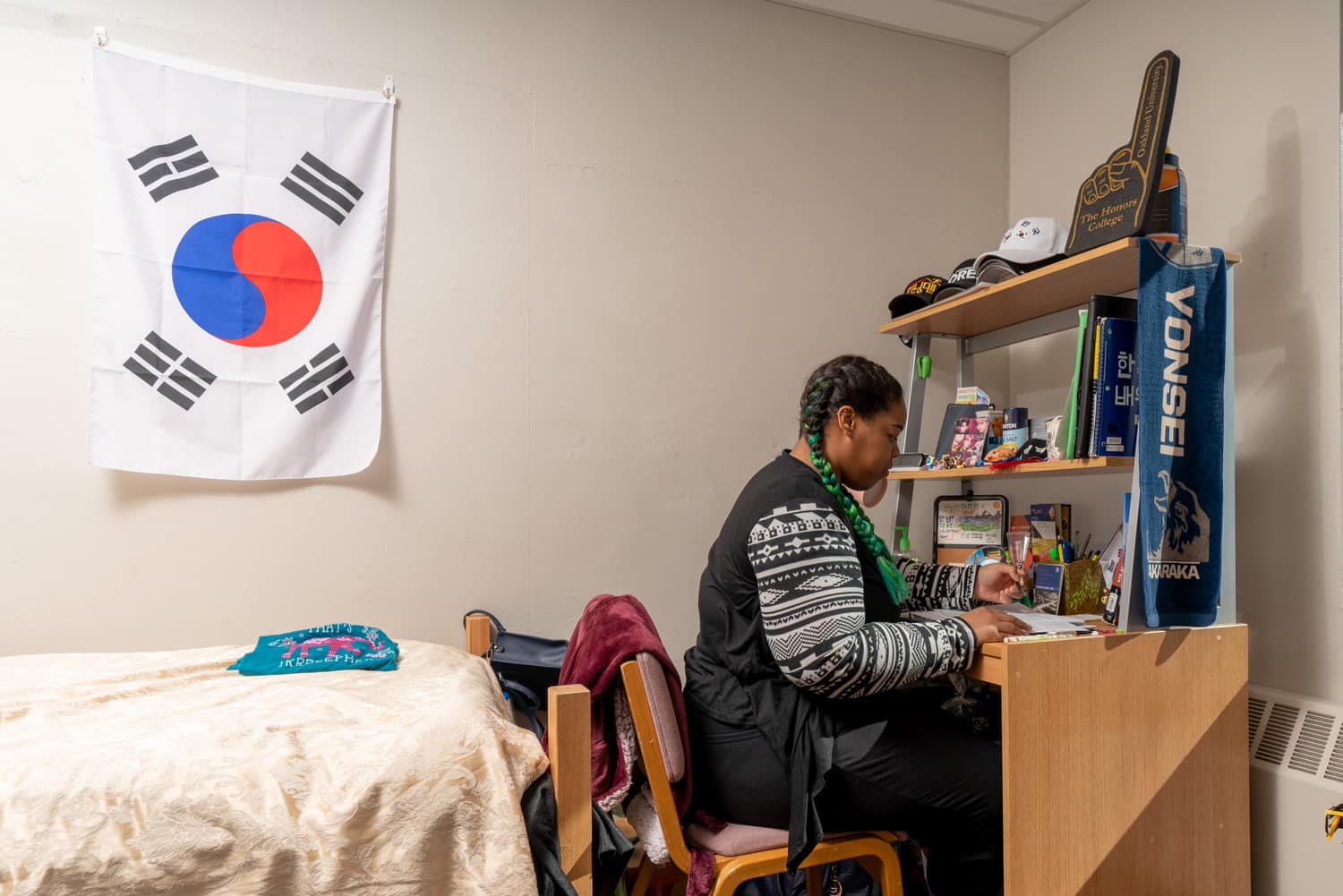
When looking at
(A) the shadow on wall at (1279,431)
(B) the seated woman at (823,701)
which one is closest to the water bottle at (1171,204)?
(A) the shadow on wall at (1279,431)

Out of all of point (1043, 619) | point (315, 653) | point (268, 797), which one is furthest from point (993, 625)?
point (315, 653)

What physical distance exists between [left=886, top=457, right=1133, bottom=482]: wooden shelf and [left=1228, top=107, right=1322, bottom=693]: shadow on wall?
292 mm

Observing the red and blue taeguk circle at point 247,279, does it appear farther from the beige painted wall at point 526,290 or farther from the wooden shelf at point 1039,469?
the wooden shelf at point 1039,469

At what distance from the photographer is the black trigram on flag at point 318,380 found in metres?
2.21

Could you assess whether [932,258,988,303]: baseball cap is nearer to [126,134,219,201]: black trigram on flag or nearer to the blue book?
the blue book

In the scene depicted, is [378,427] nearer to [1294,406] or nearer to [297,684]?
[297,684]

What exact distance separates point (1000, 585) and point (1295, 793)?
706 mm

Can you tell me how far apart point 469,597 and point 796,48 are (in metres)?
1.91

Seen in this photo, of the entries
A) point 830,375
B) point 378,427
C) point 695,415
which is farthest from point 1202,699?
point 378,427

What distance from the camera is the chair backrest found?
4.86 feet

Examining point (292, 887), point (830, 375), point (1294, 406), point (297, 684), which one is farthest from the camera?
point (1294, 406)

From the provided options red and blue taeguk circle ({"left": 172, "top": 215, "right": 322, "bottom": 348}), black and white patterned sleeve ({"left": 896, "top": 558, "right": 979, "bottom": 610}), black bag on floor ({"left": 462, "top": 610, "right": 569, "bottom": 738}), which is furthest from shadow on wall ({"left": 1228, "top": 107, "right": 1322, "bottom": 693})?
red and blue taeguk circle ({"left": 172, "top": 215, "right": 322, "bottom": 348})

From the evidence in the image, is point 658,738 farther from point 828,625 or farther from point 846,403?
point 846,403

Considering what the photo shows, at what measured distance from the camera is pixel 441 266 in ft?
7.73
